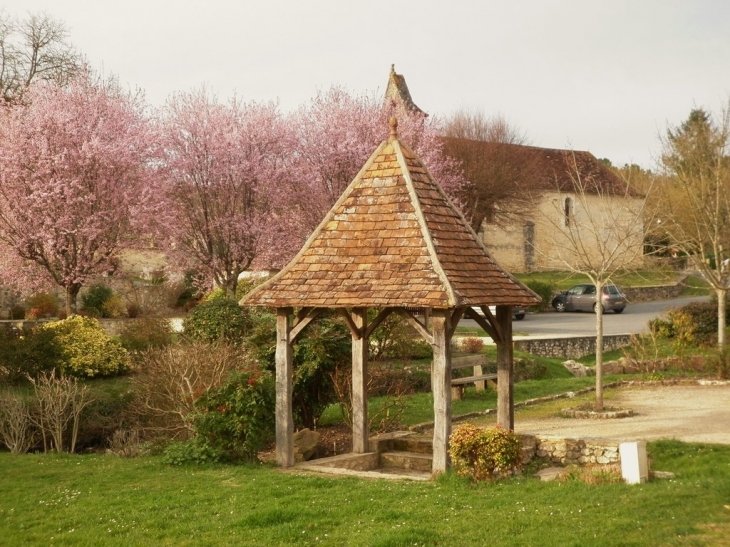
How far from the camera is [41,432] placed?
56.2 ft

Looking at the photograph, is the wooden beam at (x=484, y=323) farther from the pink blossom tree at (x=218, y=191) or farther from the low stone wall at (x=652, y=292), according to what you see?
the low stone wall at (x=652, y=292)

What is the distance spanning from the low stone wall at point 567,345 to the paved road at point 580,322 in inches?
52.7

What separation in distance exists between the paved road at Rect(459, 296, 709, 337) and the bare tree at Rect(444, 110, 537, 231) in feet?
20.0

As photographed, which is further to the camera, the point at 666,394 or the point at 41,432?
the point at 666,394

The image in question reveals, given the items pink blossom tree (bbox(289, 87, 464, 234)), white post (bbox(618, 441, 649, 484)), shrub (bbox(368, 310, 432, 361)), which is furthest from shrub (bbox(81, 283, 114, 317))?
white post (bbox(618, 441, 649, 484))

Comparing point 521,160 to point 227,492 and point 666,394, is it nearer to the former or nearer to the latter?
point 666,394

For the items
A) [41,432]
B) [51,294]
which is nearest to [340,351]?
[41,432]

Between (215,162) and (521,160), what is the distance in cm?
2174

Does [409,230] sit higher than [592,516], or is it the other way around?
[409,230]

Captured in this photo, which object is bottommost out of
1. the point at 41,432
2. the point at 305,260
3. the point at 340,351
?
the point at 41,432

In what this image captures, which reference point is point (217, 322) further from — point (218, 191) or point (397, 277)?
point (397, 277)

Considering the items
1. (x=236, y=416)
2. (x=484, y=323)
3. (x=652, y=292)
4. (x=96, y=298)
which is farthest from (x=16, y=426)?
(x=652, y=292)

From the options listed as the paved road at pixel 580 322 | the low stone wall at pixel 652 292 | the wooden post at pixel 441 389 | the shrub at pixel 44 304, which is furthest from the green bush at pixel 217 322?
the low stone wall at pixel 652 292

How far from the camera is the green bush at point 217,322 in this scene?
23.9 metres
